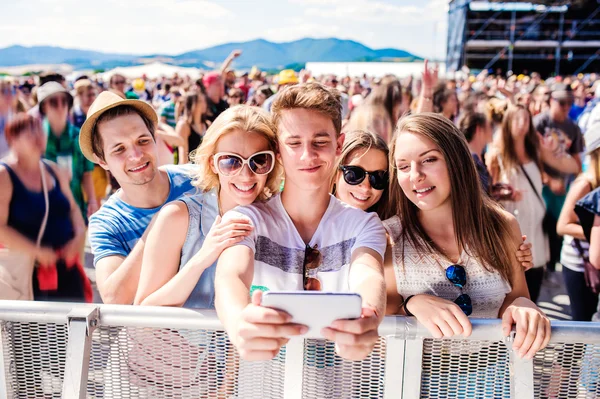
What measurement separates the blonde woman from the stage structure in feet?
116

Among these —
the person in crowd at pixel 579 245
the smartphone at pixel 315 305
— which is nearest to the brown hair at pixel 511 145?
the person in crowd at pixel 579 245

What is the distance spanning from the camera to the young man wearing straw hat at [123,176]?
2041 mm

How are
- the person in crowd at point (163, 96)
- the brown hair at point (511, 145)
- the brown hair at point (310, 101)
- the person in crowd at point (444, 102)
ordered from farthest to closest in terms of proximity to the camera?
the person in crowd at point (163, 96), the person in crowd at point (444, 102), the brown hair at point (511, 145), the brown hair at point (310, 101)

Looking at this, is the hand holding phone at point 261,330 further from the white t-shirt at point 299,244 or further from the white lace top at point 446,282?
the white lace top at point 446,282

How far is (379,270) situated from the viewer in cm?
144

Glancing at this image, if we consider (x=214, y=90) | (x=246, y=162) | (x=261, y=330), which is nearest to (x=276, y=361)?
(x=261, y=330)

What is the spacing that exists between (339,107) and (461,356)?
2.72 feet

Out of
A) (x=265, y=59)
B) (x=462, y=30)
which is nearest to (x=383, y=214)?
(x=265, y=59)

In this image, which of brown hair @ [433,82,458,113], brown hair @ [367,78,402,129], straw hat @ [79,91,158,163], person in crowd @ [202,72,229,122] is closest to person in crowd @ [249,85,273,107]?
person in crowd @ [202,72,229,122]

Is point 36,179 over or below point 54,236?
over

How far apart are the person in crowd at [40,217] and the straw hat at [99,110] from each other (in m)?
0.84

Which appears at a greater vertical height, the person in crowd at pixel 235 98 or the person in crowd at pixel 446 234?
the person in crowd at pixel 235 98

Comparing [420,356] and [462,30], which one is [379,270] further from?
[462,30]

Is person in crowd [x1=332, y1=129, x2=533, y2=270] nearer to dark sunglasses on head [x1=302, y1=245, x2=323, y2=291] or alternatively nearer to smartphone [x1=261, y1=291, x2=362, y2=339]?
dark sunglasses on head [x1=302, y1=245, x2=323, y2=291]
